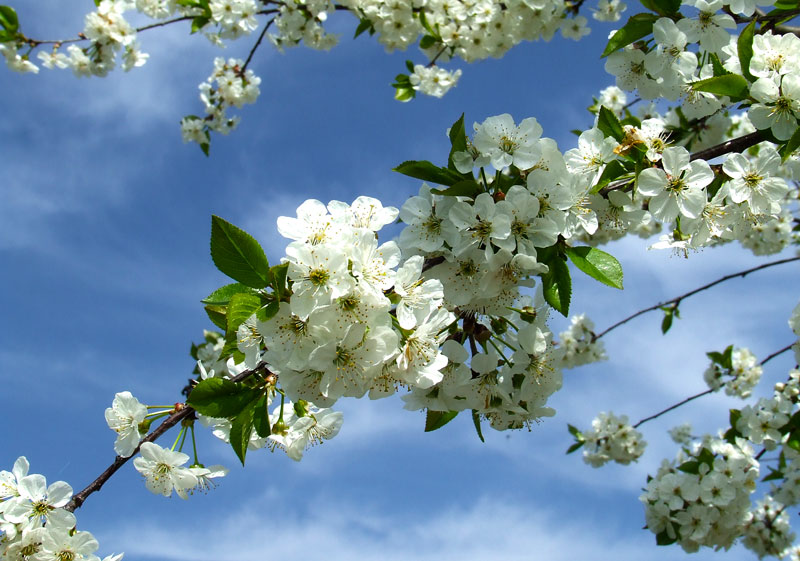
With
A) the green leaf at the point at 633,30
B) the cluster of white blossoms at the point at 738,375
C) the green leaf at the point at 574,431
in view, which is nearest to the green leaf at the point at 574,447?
the green leaf at the point at 574,431

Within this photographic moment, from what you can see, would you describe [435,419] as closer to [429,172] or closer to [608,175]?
[429,172]

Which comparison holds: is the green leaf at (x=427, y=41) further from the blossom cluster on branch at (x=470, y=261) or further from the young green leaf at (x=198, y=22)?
the blossom cluster on branch at (x=470, y=261)

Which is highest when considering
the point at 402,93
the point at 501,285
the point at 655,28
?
the point at 402,93

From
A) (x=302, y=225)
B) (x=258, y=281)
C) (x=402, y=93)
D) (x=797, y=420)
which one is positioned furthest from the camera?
(x=402, y=93)

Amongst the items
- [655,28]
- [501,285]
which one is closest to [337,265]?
[501,285]

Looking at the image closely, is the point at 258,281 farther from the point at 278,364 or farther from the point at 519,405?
the point at 519,405

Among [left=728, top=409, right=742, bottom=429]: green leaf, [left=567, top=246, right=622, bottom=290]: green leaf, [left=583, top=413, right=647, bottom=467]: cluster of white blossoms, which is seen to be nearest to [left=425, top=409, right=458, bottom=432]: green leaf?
[left=567, top=246, right=622, bottom=290]: green leaf

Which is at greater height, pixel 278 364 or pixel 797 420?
pixel 797 420
